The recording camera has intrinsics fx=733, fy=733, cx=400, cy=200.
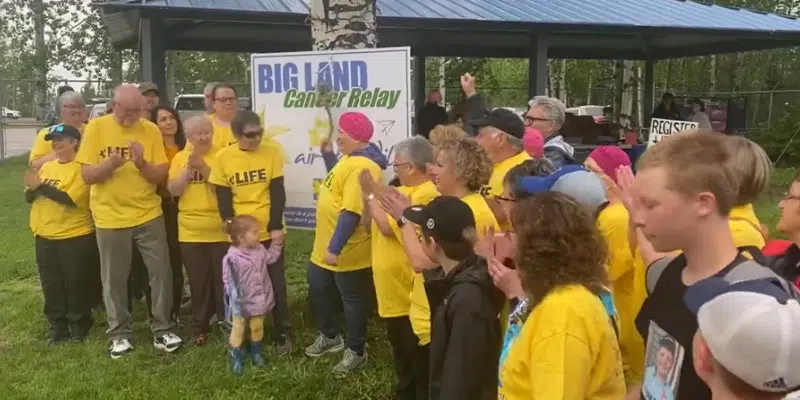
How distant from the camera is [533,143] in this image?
4.78 meters

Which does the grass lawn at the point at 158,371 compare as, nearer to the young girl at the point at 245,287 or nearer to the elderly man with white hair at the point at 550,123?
the young girl at the point at 245,287

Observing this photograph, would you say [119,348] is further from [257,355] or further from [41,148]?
[41,148]

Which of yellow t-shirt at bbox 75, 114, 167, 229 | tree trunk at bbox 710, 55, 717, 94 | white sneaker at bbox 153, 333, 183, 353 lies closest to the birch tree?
yellow t-shirt at bbox 75, 114, 167, 229

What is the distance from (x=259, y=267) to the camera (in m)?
5.01

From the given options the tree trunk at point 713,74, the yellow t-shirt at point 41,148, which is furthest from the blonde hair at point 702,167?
the tree trunk at point 713,74

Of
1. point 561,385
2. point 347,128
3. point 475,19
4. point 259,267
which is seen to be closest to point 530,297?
point 561,385

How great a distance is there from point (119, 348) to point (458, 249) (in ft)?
11.2

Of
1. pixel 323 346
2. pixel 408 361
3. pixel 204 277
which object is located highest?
pixel 204 277

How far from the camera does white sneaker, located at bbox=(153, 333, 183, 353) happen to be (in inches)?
213

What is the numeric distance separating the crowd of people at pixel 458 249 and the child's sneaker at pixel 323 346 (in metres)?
0.01

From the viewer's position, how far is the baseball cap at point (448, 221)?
301cm

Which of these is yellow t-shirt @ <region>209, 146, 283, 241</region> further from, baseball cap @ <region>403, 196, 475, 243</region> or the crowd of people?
baseball cap @ <region>403, 196, 475, 243</region>

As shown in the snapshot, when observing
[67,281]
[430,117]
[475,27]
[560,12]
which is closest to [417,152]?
[67,281]

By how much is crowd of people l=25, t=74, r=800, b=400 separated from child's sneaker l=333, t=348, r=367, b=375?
0.06 ft
